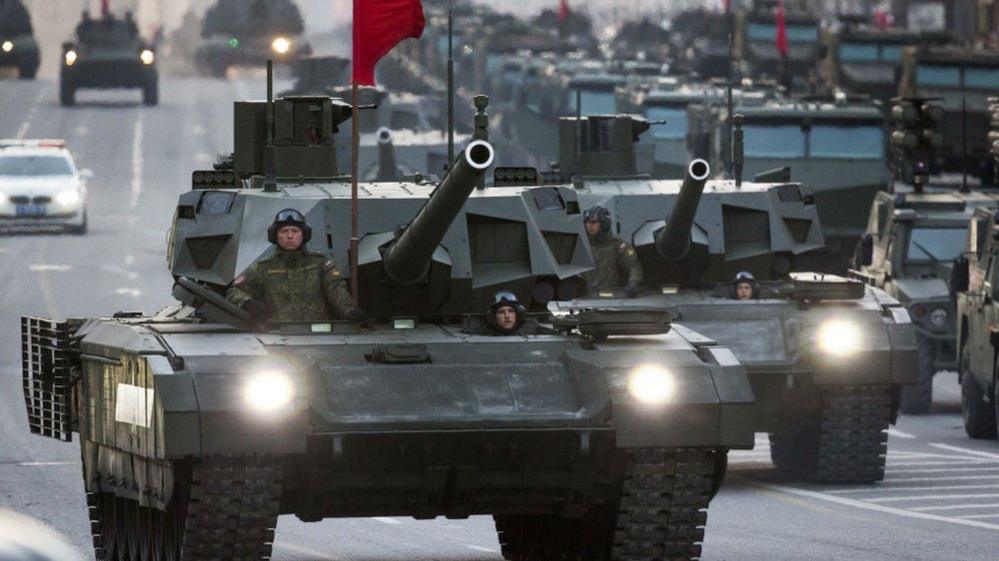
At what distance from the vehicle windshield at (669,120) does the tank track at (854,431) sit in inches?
916

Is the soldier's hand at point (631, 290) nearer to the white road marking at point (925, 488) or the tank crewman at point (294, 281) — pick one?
the white road marking at point (925, 488)

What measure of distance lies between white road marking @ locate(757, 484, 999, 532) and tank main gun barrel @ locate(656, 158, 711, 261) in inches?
87.7

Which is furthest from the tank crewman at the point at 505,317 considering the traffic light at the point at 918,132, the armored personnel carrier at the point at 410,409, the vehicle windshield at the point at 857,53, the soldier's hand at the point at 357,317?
the vehicle windshield at the point at 857,53

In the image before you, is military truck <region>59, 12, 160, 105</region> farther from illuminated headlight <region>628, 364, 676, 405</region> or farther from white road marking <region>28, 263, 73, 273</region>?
illuminated headlight <region>628, 364, 676, 405</region>

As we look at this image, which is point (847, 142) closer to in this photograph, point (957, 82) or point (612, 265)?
point (957, 82)

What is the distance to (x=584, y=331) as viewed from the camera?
17391 mm

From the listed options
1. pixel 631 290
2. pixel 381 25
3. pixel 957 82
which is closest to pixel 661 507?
pixel 381 25

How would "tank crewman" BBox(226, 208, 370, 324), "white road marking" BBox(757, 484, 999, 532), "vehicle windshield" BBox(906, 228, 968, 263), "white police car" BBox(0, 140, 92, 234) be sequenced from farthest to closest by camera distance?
"white police car" BBox(0, 140, 92, 234) → "vehicle windshield" BBox(906, 228, 968, 263) → "white road marking" BBox(757, 484, 999, 532) → "tank crewman" BBox(226, 208, 370, 324)

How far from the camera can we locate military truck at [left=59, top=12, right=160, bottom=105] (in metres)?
71.1

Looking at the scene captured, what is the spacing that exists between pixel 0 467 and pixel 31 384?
617 cm

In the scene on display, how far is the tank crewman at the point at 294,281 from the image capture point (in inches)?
711

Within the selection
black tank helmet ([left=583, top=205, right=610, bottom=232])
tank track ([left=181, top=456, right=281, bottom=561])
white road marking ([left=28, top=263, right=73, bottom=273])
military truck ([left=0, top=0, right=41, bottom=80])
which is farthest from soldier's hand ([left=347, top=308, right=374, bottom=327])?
military truck ([left=0, top=0, right=41, bottom=80])

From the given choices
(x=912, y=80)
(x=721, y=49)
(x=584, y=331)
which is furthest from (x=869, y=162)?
(x=721, y=49)

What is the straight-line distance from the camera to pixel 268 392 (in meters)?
16.3
